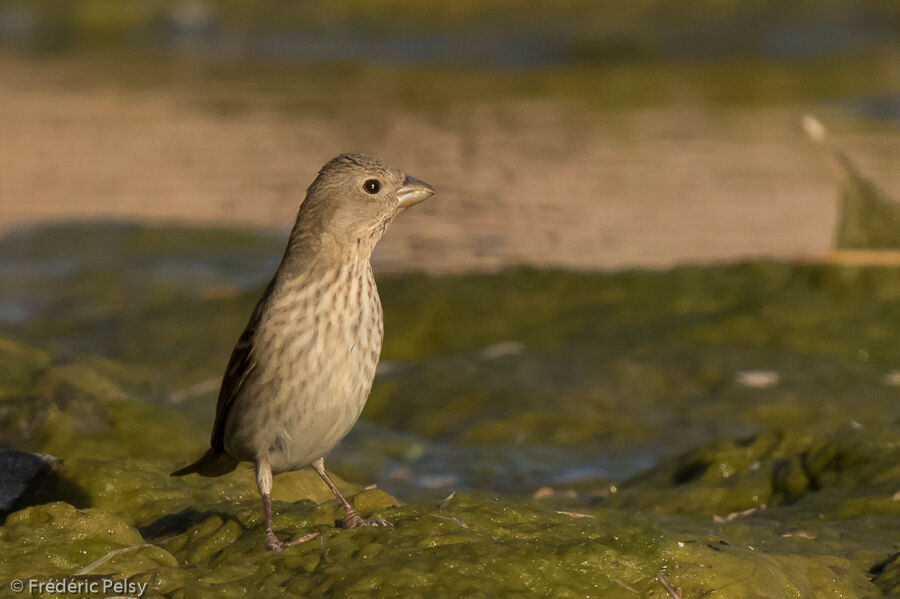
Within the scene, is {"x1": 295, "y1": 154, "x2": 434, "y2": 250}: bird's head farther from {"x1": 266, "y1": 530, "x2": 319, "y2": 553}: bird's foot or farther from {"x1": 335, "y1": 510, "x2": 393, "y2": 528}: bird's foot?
{"x1": 266, "y1": 530, "x2": 319, "y2": 553}: bird's foot

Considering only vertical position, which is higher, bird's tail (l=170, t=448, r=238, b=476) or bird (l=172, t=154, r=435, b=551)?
bird (l=172, t=154, r=435, b=551)

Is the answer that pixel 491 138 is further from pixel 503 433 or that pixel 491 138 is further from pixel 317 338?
pixel 317 338

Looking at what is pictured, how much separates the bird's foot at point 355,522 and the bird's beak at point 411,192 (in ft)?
4.13

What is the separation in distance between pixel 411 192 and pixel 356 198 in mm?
238

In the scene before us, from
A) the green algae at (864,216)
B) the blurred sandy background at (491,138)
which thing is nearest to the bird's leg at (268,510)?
the green algae at (864,216)

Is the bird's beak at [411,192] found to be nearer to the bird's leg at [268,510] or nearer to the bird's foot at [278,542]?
the bird's leg at [268,510]

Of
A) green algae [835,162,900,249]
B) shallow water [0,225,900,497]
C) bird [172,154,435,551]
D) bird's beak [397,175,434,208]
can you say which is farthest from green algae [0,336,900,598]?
green algae [835,162,900,249]

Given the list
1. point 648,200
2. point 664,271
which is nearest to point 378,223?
point 664,271

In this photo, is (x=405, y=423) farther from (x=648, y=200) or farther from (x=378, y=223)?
(x=648, y=200)

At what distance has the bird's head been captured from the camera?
17.4 feet

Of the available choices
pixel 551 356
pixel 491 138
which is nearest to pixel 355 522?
pixel 551 356

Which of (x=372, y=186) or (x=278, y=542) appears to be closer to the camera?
(x=278, y=542)

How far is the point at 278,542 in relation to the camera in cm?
462

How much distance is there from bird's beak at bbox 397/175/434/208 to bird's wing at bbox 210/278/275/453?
0.60 meters
